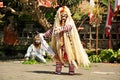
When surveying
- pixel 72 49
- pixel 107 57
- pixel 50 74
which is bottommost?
pixel 50 74

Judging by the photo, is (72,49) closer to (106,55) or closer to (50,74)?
(50,74)

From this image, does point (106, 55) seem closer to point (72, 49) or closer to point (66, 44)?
point (72, 49)

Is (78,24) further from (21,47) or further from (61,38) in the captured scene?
(61,38)

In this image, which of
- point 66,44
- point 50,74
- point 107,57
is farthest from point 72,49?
point 107,57

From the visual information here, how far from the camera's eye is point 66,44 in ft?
37.0

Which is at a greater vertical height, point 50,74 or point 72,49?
point 72,49

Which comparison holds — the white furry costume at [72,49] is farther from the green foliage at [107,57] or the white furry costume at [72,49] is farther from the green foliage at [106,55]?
the green foliage at [106,55]

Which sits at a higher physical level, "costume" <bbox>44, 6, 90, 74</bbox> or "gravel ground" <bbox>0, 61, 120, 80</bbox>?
"costume" <bbox>44, 6, 90, 74</bbox>

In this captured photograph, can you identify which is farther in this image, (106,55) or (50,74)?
(106,55)

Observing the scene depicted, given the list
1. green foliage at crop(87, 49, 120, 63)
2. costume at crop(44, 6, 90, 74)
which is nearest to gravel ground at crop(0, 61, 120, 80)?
costume at crop(44, 6, 90, 74)

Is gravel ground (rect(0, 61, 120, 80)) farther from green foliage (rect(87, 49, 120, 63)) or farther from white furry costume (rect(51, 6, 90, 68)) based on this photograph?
green foliage (rect(87, 49, 120, 63))

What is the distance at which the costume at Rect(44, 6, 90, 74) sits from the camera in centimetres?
1127

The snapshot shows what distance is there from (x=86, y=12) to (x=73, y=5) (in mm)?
706

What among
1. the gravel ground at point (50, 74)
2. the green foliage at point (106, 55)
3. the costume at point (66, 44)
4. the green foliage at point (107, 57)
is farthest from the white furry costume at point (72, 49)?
the green foliage at point (106, 55)
